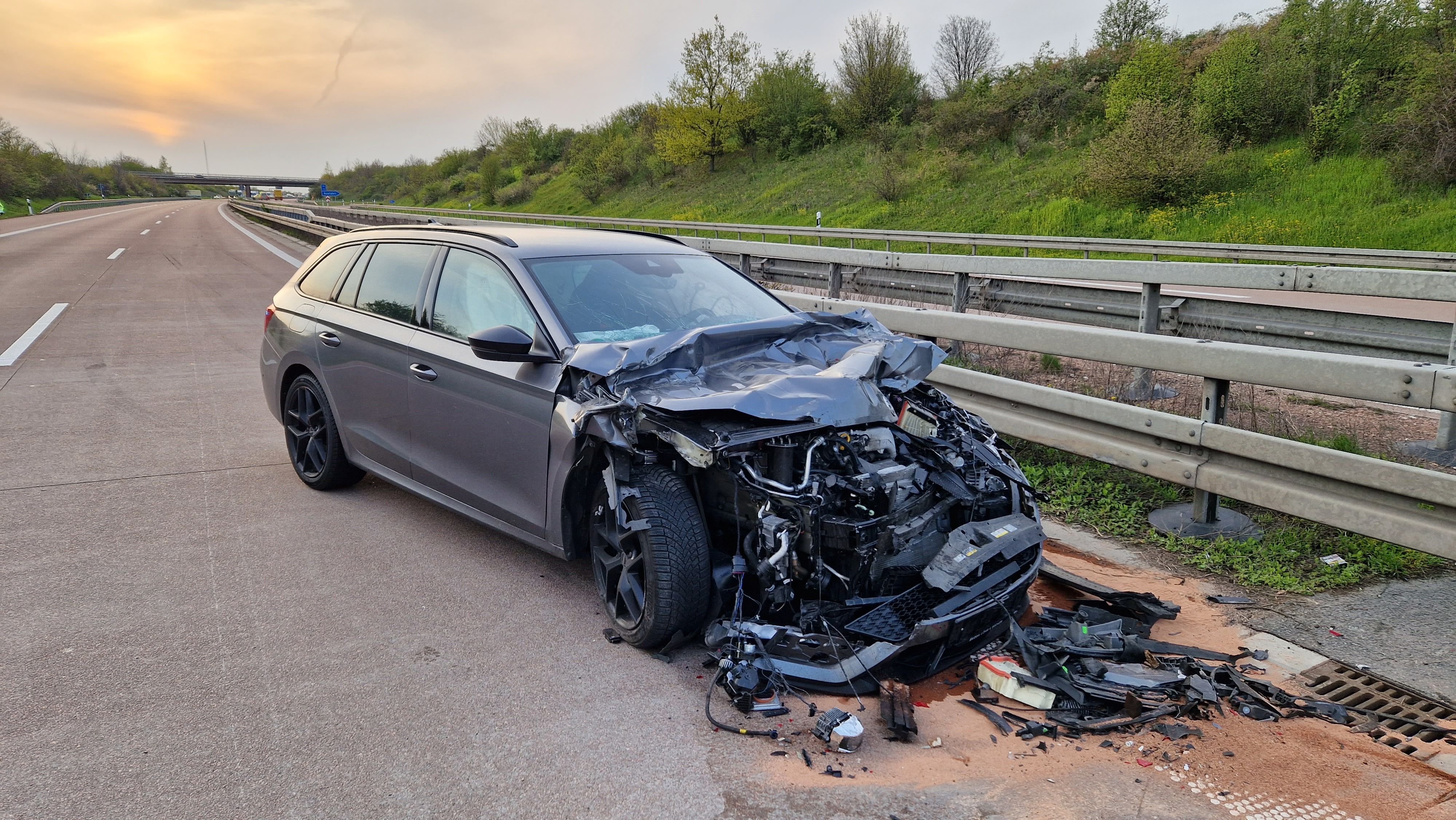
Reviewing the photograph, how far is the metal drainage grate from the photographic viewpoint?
3029 mm

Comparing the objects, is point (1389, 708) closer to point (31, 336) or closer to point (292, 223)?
point (31, 336)

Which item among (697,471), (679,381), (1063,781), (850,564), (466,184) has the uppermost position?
(466,184)

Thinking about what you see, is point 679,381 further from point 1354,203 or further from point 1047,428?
point 1354,203

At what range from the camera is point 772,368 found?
4.16 metres

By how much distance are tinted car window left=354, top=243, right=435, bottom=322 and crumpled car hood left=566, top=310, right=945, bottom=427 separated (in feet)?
5.04

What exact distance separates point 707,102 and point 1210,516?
48.8 meters

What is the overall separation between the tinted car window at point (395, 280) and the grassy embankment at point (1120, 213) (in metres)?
3.80

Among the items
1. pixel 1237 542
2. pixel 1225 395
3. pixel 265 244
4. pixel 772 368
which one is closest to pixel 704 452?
pixel 772 368

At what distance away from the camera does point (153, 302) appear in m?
15.5

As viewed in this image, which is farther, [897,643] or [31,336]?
[31,336]

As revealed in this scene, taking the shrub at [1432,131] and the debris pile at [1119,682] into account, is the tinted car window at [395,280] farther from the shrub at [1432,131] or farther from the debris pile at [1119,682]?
the shrub at [1432,131]

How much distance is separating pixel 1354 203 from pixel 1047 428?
68.2ft

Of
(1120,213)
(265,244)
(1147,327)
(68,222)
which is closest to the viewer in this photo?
(1147,327)

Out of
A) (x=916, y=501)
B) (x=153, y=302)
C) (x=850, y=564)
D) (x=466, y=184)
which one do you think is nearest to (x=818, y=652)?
(x=850, y=564)
